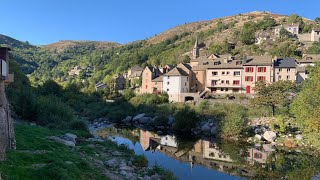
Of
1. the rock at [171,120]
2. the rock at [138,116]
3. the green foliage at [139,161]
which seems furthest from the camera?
the rock at [138,116]

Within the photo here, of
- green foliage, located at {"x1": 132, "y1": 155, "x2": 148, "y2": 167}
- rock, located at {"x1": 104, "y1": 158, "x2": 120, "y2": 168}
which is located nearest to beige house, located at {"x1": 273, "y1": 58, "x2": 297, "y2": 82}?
green foliage, located at {"x1": 132, "y1": 155, "x2": 148, "y2": 167}

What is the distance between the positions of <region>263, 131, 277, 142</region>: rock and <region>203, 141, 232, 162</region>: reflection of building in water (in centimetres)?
683

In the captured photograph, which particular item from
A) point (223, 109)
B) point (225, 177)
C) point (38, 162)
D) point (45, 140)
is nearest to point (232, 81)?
point (223, 109)

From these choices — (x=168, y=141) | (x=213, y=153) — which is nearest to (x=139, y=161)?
(x=213, y=153)

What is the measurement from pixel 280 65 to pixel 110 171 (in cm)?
5546

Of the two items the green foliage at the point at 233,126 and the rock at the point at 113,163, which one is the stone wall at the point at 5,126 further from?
the green foliage at the point at 233,126

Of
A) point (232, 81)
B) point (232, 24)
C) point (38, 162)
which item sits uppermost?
point (232, 24)

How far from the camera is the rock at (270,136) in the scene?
39.4 metres

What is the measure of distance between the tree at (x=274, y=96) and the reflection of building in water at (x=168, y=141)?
15.0m

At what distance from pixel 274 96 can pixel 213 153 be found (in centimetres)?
1728

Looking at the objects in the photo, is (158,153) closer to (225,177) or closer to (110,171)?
(225,177)

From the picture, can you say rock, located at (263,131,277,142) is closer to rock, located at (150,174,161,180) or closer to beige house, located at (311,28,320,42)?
rock, located at (150,174,161,180)

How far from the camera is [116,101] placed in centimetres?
6912

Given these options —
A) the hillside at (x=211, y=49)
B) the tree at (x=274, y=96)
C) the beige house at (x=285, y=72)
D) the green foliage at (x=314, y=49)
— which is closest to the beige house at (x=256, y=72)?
the beige house at (x=285, y=72)
